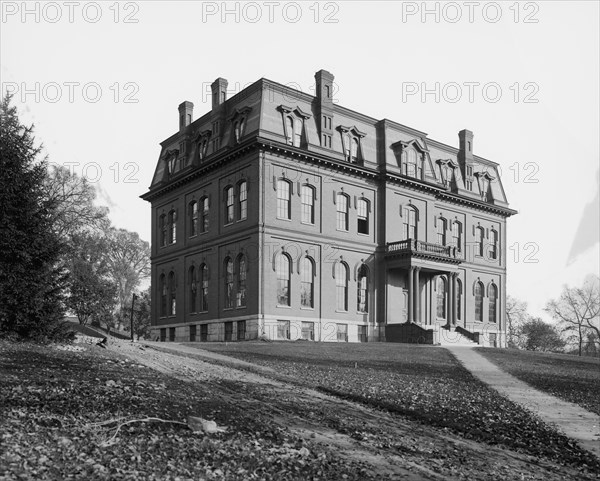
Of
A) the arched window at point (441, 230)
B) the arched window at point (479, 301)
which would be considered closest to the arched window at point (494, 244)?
the arched window at point (479, 301)

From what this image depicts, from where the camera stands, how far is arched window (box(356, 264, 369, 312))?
4469 cm

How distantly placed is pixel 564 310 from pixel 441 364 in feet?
211

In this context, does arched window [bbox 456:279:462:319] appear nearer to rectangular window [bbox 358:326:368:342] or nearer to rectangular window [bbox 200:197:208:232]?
rectangular window [bbox 358:326:368:342]

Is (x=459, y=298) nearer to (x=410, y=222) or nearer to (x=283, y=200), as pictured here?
(x=410, y=222)

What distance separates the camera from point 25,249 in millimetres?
21391

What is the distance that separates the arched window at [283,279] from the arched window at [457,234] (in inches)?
688

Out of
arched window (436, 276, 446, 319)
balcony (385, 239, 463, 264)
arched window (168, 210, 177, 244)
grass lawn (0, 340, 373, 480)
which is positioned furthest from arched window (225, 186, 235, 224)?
grass lawn (0, 340, 373, 480)

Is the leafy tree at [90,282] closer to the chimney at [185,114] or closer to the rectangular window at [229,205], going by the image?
the chimney at [185,114]

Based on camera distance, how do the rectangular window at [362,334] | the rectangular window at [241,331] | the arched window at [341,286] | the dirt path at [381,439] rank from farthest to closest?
the rectangular window at [362,334] < the arched window at [341,286] < the rectangular window at [241,331] < the dirt path at [381,439]

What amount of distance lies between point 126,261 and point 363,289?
110ft

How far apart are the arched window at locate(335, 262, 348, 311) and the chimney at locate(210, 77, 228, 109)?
1406cm

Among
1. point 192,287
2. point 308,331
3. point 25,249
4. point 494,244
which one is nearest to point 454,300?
point 494,244

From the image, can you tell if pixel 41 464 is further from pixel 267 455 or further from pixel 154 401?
pixel 154 401

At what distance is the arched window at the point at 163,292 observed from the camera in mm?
49594
